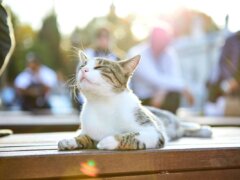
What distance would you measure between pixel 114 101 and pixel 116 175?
1.24 feet

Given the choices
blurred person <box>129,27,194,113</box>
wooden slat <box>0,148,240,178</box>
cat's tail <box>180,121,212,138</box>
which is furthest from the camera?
blurred person <box>129,27,194,113</box>

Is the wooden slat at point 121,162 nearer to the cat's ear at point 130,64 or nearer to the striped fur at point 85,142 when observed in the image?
the striped fur at point 85,142

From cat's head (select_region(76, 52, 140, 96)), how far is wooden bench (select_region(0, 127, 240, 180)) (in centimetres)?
30

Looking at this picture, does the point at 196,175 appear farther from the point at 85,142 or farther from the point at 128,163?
the point at 85,142

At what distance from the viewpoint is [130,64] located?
2.12 metres

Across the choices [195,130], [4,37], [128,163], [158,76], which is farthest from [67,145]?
[158,76]

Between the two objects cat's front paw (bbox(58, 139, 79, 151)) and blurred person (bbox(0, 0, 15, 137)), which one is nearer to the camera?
cat's front paw (bbox(58, 139, 79, 151))

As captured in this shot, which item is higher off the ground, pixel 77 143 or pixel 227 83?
pixel 77 143

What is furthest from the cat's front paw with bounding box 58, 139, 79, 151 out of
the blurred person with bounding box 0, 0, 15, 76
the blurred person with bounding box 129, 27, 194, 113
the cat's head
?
the blurred person with bounding box 129, 27, 194, 113

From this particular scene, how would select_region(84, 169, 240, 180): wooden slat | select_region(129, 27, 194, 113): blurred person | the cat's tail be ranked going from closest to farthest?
select_region(84, 169, 240, 180): wooden slat
the cat's tail
select_region(129, 27, 194, 113): blurred person

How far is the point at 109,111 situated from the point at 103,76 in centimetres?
16

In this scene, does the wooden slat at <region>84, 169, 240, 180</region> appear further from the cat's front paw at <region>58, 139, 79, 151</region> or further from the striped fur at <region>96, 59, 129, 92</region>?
the striped fur at <region>96, 59, 129, 92</region>

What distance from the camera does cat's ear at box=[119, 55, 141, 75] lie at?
2.11 metres

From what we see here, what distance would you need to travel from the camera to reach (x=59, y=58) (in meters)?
22.0
